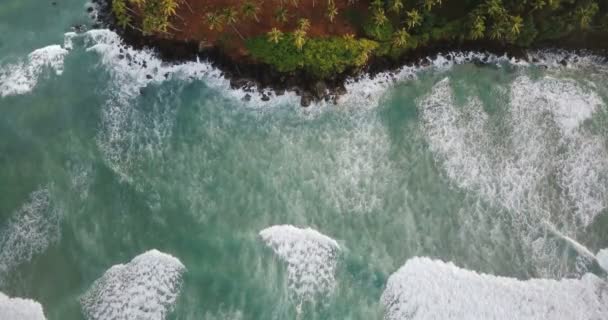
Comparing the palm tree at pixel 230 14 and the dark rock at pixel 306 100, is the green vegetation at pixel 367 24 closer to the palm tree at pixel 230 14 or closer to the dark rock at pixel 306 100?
the palm tree at pixel 230 14

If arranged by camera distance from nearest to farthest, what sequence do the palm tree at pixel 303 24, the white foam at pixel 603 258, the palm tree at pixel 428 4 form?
the palm tree at pixel 303 24
the palm tree at pixel 428 4
the white foam at pixel 603 258

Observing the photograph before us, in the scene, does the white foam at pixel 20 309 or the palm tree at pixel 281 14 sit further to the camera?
the palm tree at pixel 281 14

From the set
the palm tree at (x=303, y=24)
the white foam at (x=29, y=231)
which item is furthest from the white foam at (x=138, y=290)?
the palm tree at (x=303, y=24)

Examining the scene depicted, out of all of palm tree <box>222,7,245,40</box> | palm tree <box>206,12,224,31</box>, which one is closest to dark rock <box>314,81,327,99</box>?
palm tree <box>222,7,245,40</box>

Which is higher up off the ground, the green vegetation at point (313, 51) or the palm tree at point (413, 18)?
the palm tree at point (413, 18)

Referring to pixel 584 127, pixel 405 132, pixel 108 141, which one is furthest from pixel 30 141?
pixel 584 127

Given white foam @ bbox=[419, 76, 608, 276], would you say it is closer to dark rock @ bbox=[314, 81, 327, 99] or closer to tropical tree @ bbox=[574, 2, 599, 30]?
tropical tree @ bbox=[574, 2, 599, 30]

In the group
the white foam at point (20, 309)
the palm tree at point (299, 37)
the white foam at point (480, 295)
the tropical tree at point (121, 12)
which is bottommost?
the white foam at point (480, 295)
